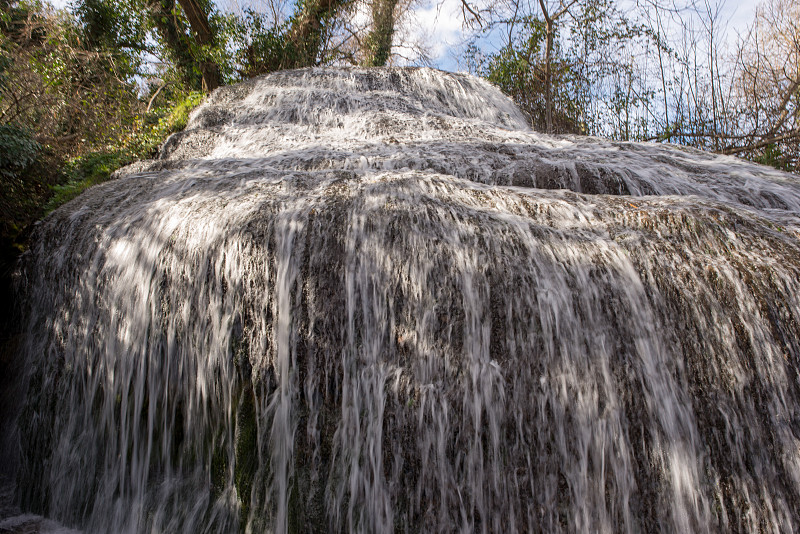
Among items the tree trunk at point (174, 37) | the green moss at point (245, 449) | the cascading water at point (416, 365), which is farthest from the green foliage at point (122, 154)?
the green moss at point (245, 449)

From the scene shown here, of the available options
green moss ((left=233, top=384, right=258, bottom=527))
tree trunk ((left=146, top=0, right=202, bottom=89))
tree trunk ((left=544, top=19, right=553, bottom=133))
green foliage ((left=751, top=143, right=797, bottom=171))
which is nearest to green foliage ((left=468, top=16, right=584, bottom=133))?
tree trunk ((left=544, top=19, right=553, bottom=133))

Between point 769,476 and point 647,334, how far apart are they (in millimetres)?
716

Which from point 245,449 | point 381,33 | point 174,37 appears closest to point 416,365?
point 245,449

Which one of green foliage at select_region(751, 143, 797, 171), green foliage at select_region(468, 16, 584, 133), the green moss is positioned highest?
green foliage at select_region(468, 16, 584, 133)

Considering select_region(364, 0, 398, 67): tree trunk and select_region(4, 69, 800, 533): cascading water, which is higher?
select_region(364, 0, 398, 67): tree trunk

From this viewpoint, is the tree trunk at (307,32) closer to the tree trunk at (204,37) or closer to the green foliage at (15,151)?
the tree trunk at (204,37)

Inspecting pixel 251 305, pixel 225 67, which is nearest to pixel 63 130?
pixel 225 67

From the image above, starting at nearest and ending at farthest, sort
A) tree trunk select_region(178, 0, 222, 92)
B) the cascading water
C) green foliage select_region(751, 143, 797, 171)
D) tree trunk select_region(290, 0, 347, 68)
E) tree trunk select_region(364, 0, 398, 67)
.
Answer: the cascading water
green foliage select_region(751, 143, 797, 171)
tree trunk select_region(178, 0, 222, 92)
tree trunk select_region(290, 0, 347, 68)
tree trunk select_region(364, 0, 398, 67)

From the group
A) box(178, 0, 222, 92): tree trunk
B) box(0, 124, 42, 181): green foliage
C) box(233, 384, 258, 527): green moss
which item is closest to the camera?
box(233, 384, 258, 527): green moss

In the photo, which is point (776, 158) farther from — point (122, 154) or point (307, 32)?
point (122, 154)

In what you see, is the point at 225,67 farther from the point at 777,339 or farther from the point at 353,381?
the point at 777,339

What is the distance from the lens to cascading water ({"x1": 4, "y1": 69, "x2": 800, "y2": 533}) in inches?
75.7

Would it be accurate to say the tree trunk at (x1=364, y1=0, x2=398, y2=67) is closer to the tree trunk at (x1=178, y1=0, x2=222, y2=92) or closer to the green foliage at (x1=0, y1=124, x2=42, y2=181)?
the tree trunk at (x1=178, y1=0, x2=222, y2=92)

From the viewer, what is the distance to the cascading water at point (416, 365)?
1922 mm
